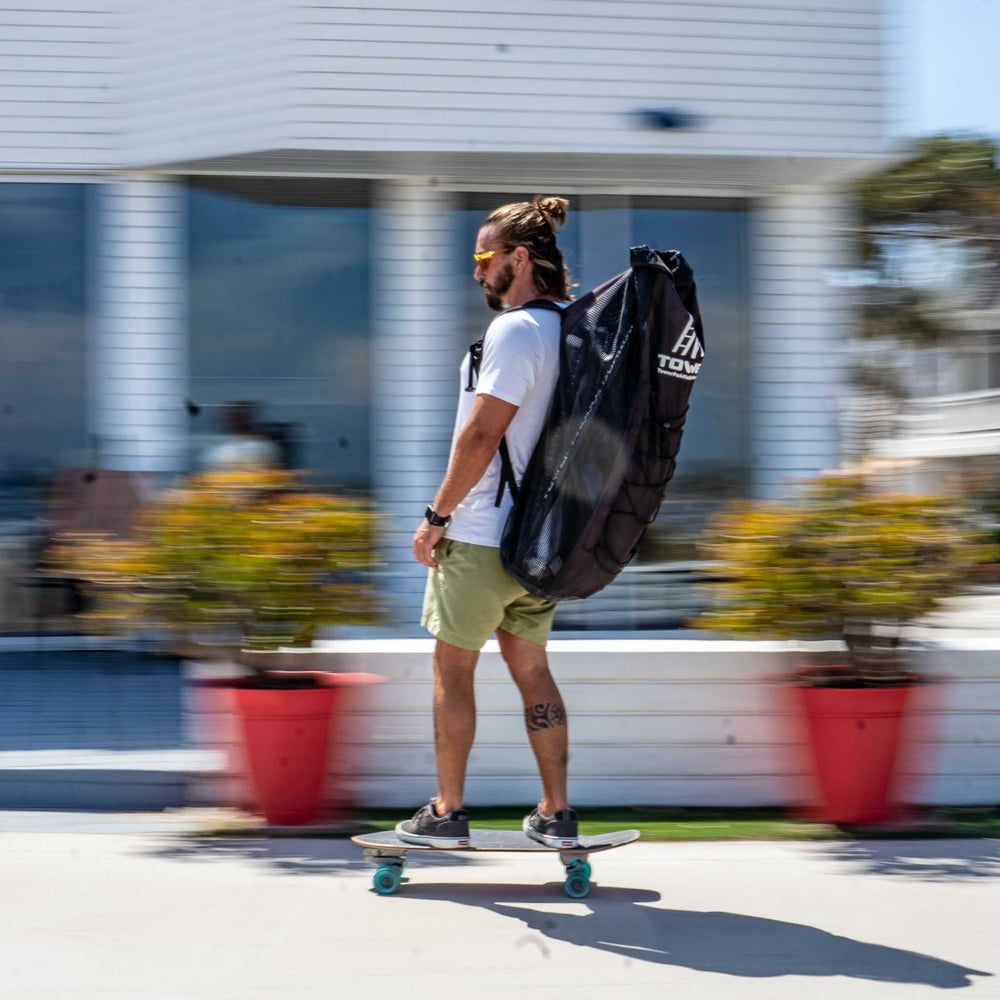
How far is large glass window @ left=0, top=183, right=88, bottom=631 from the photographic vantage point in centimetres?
803

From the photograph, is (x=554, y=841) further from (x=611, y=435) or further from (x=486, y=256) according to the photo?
(x=486, y=256)

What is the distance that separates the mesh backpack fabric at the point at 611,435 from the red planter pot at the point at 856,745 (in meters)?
1.34

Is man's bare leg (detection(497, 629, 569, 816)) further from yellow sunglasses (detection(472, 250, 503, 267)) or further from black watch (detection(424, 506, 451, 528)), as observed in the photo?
yellow sunglasses (detection(472, 250, 503, 267))

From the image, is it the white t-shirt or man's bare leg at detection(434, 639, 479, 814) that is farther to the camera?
man's bare leg at detection(434, 639, 479, 814)

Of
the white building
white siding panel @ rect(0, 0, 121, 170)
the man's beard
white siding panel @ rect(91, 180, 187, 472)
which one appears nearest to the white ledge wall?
the man's beard

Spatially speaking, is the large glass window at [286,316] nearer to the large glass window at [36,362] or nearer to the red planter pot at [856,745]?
the large glass window at [36,362]

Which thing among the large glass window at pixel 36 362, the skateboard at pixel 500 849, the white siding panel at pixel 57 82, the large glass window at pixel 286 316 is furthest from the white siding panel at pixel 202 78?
the skateboard at pixel 500 849

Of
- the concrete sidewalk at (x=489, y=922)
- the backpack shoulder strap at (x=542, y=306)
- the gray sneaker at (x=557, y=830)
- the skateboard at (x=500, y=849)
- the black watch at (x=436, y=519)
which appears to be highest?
the backpack shoulder strap at (x=542, y=306)

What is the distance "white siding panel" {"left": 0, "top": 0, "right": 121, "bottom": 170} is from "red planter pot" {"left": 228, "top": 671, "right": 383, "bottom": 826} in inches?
177

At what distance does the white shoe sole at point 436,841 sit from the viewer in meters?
3.70

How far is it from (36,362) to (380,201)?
2334 millimetres

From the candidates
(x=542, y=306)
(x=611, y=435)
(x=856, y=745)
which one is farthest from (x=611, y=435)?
(x=856, y=745)

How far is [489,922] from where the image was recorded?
3.62 m

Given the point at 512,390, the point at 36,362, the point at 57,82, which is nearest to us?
the point at 512,390
